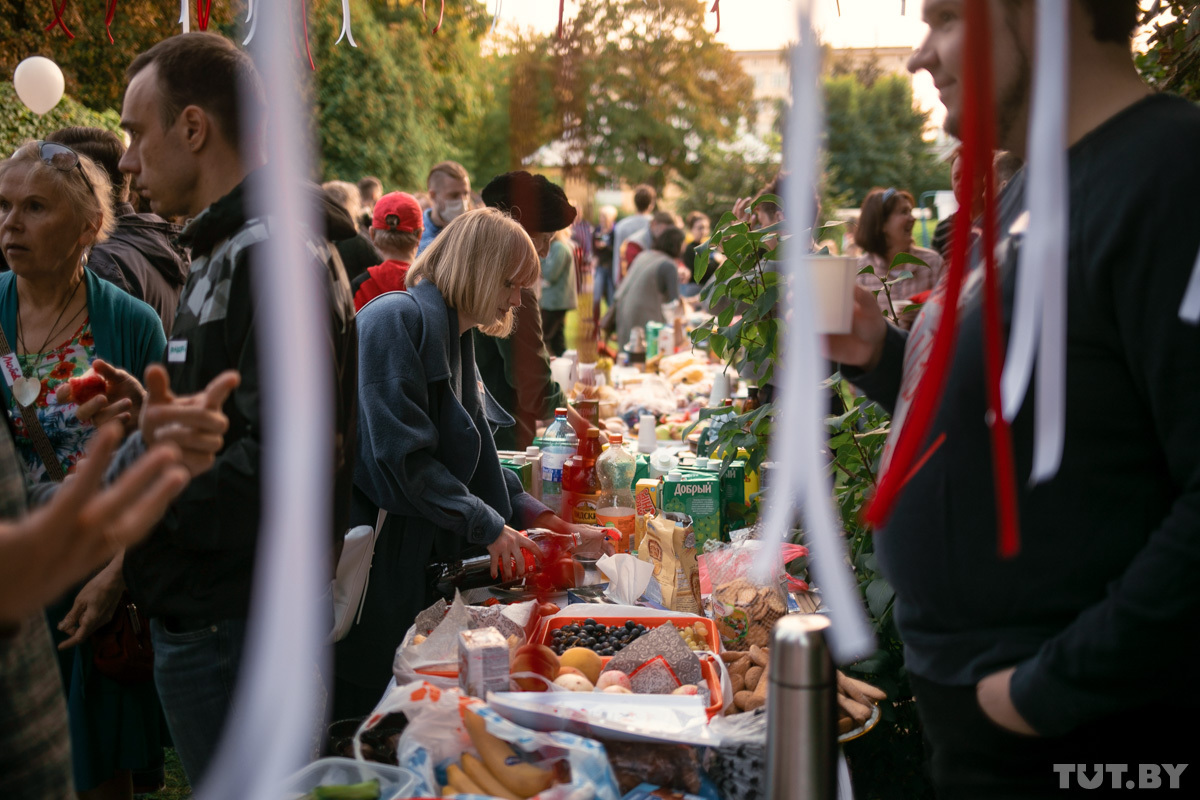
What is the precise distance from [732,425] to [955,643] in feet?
4.50

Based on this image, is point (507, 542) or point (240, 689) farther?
point (507, 542)

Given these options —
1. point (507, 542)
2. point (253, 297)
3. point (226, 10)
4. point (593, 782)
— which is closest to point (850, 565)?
point (507, 542)

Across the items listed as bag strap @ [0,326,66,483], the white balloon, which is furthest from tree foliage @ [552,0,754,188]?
the white balloon

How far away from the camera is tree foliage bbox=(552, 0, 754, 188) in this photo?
5.64ft

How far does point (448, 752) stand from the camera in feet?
4.59

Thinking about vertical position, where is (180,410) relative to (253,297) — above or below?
below

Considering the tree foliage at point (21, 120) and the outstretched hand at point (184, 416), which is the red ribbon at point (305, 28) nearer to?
the outstretched hand at point (184, 416)

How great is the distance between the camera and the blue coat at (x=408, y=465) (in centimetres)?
210

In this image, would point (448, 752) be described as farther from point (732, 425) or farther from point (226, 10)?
point (226, 10)

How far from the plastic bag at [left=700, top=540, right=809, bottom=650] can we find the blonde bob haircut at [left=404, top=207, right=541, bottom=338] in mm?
896

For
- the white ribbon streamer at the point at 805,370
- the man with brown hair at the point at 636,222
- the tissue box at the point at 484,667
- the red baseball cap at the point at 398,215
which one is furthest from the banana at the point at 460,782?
the man with brown hair at the point at 636,222

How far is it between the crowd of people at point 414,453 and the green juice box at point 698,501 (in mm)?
261

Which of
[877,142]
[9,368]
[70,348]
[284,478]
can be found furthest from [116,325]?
[877,142]

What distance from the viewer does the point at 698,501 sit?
251 cm
